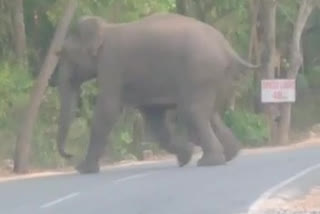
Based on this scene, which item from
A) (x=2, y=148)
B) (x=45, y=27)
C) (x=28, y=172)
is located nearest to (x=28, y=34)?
(x=45, y=27)

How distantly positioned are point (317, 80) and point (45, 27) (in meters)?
26.2

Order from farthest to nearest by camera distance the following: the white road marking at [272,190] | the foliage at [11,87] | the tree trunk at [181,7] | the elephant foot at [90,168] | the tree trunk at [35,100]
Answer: the tree trunk at [181,7] < the foliage at [11,87] < the tree trunk at [35,100] < the elephant foot at [90,168] < the white road marking at [272,190]

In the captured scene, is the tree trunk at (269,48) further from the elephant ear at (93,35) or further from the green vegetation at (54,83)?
the elephant ear at (93,35)

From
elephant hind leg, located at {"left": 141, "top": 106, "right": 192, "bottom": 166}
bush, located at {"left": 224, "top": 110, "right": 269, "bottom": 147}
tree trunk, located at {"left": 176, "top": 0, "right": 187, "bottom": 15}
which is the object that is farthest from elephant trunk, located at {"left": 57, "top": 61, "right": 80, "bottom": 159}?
tree trunk, located at {"left": 176, "top": 0, "right": 187, "bottom": 15}

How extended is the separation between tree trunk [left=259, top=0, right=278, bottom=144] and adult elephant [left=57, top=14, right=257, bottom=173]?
69.2 ft

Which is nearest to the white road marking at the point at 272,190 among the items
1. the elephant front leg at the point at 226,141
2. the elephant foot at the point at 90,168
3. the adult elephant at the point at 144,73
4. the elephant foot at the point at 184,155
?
Answer: the elephant front leg at the point at 226,141

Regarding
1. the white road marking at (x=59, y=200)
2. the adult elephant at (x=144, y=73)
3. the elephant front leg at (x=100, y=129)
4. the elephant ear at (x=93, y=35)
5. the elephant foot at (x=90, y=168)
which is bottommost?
the elephant foot at (x=90, y=168)

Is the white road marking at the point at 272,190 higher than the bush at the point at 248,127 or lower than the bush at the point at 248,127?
higher

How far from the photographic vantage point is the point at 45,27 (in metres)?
38.4

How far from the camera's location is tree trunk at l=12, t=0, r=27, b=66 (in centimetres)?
3412

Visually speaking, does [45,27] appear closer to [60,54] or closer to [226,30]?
[226,30]

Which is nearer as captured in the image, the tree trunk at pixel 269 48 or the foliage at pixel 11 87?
the foliage at pixel 11 87

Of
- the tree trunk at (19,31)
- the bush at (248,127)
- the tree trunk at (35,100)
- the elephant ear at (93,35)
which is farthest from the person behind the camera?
the bush at (248,127)

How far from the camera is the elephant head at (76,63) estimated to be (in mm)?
24828
